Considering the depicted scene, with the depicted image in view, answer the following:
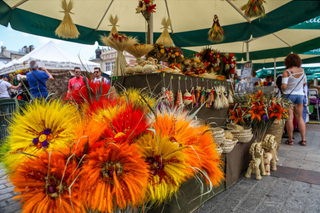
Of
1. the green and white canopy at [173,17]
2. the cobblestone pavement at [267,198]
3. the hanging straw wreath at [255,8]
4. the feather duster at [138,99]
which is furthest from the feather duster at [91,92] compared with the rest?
the green and white canopy at [173,17]

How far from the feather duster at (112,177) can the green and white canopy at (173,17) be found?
10.3ft

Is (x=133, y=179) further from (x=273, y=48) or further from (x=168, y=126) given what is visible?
(x=273, y=48)

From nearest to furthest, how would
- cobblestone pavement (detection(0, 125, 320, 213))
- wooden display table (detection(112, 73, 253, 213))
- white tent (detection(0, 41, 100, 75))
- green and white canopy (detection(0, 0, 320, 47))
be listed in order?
wooden display table (detection(112, 73, 253, 213)) → cobblestone pavement (detection(0, 125, 320, 213)) → green and white canopy (detection(0, 0, 320, 47)) → white tent (detection(0, 41, 100, 75))

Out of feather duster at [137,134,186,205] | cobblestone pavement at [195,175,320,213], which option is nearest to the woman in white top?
cobblestone pavement at [195,175,320,213]

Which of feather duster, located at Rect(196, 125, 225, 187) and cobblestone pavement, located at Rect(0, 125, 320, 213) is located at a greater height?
feather duster, located at Rect(196, 125, 225, 187)

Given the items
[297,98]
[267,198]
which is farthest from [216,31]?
[267,198]

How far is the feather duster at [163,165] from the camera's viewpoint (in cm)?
60

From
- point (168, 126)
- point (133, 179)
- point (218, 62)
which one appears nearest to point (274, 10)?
point (218, 62)

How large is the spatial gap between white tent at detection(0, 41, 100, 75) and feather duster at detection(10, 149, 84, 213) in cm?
747

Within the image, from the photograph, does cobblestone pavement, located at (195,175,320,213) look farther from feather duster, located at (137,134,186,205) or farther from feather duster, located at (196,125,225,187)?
feather duster, located at (137,134,186,205)

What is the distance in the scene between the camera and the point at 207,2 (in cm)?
361

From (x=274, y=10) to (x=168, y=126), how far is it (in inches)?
130

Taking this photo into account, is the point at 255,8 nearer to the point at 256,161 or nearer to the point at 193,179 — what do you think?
the point at 256,161

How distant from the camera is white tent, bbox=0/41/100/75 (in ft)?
24.7
